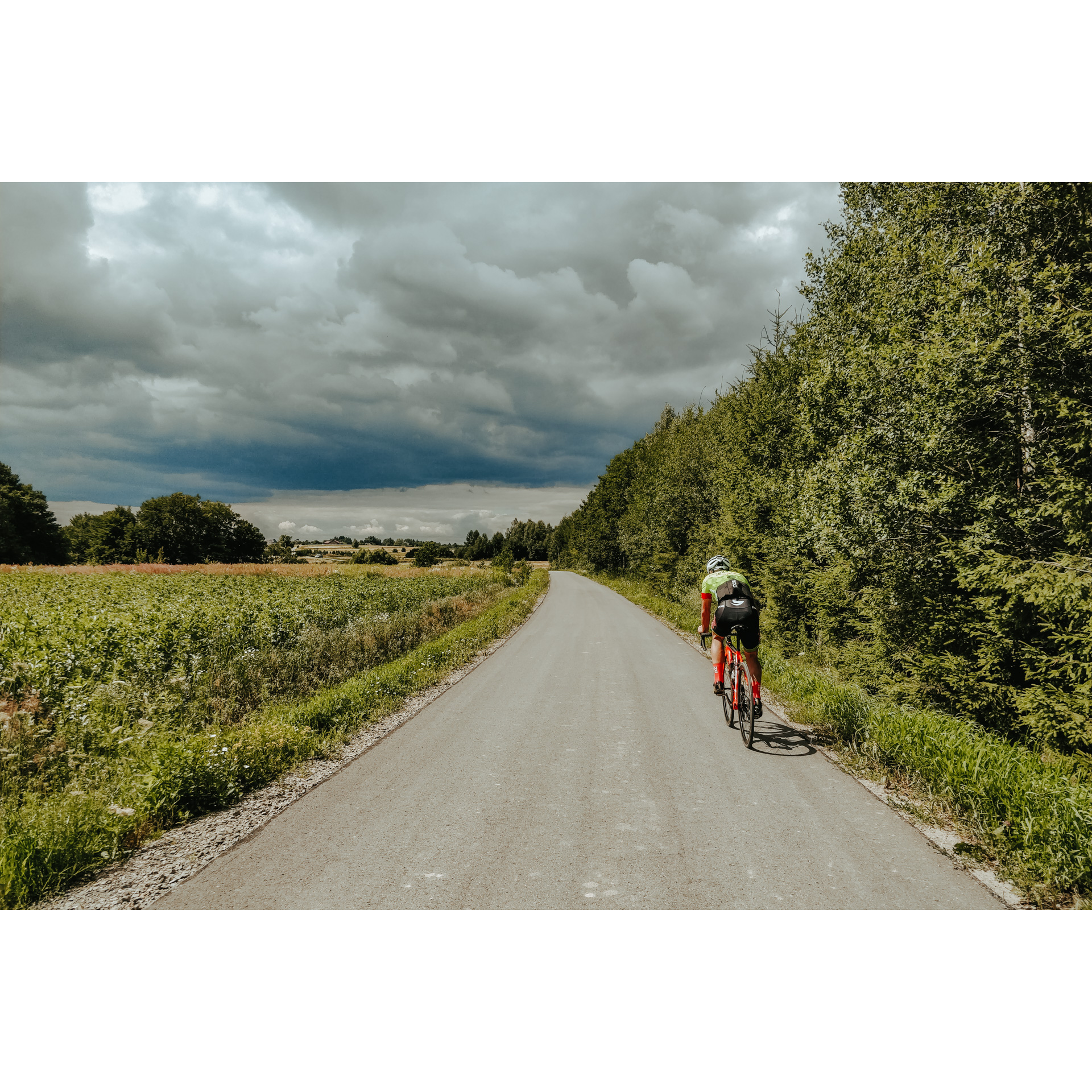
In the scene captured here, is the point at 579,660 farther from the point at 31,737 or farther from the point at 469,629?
the point at 31,737

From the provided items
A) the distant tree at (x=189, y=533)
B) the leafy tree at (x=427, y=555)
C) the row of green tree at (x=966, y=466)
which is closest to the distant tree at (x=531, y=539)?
the leafy tree at (x=427, y=555)

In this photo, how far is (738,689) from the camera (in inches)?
270

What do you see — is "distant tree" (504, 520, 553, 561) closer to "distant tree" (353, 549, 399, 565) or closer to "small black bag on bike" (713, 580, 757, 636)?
"distant tree" (353, 549, 399, 565)

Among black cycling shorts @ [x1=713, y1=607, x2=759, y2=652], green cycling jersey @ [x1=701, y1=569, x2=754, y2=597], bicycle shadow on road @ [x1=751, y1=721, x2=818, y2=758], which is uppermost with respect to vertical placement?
green cycling jersey @ [x1=701, y1=569, x2=754, y2=597]

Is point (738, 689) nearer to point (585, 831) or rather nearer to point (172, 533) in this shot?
point (585, 831)

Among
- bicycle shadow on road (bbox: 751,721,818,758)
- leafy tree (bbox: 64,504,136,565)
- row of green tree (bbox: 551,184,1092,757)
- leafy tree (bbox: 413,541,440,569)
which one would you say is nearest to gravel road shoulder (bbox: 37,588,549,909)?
bicycle shadow on road (bbox: 751,721,818,758)

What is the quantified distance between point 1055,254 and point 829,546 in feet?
13.6

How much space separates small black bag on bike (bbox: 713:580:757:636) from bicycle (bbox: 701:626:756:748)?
0.10 m

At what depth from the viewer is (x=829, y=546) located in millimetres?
7691

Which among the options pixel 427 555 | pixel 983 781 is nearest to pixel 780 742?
pixel 983 781

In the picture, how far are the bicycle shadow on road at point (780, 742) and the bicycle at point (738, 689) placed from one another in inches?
6.6

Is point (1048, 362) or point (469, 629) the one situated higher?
point (1048, 362)

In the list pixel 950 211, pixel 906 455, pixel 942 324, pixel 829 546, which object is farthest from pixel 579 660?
pixel 950 211

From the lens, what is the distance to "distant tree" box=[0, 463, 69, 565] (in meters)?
43.3
